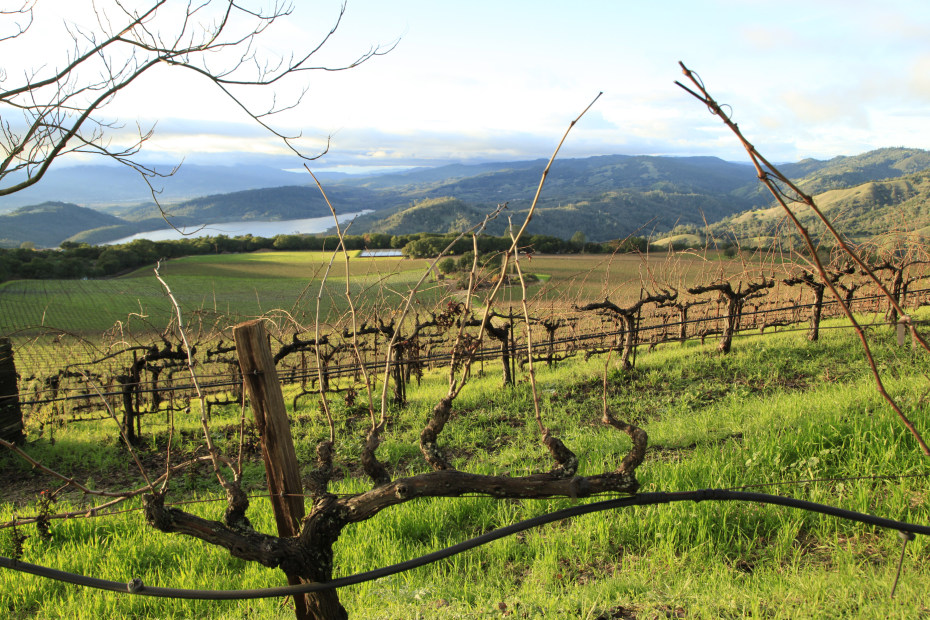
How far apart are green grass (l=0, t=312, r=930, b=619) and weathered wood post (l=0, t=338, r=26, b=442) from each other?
424 mm

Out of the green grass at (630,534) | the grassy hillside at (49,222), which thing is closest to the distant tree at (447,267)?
the green grass at (630,534)

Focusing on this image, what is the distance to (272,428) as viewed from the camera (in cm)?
205

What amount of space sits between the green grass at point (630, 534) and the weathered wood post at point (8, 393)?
0.42 metres

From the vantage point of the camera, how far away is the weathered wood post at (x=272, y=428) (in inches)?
78.5

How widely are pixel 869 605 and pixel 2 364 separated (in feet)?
28.0

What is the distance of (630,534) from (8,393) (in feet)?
24.5

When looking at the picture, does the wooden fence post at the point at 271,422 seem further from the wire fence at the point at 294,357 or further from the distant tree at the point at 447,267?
the distant tree at the point at 447,267

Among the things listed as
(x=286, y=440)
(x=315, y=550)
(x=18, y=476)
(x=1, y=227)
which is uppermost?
(x=1, y=227)

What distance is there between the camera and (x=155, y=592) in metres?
1.58

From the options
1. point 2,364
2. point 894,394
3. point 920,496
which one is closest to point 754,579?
point 920,496

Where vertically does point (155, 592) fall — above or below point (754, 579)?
above

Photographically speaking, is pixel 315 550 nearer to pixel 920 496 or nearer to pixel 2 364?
pixel 920 496

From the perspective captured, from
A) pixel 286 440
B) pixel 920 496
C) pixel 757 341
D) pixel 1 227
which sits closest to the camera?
pixel 286 440

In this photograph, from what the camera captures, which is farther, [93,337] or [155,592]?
[93,337]
